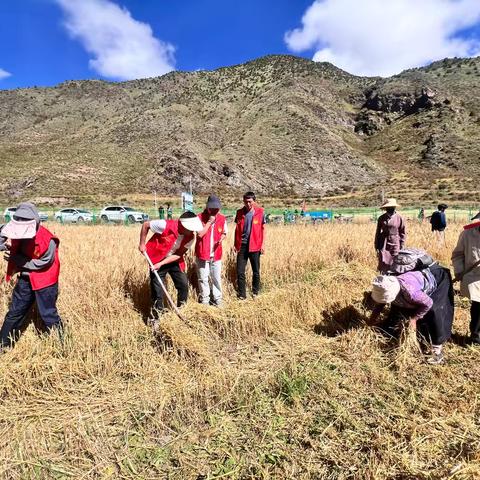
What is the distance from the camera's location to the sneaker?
3686 mm

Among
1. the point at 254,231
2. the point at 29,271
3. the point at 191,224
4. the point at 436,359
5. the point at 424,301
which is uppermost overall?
the point at 191,224

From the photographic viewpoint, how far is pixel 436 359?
12.3 ft

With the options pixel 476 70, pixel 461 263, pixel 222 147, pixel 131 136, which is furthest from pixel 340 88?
pixel 461 263

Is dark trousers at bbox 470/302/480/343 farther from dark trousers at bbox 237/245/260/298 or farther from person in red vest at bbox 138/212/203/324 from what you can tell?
person in red vest at bbox 138/212/203/324

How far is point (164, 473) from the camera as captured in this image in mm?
2545

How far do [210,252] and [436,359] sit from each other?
2.73 m

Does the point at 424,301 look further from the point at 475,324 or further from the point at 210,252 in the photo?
the point at 210,252

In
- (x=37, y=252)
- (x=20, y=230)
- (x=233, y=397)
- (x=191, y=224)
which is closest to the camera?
(x=233, y=397)

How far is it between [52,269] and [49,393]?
1158mm

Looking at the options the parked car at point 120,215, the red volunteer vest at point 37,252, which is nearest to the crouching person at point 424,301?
the red volunteer vest at point 37,252

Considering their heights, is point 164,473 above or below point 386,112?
below

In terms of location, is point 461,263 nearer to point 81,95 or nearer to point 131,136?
point 131,136

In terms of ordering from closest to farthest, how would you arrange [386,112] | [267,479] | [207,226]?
1. [267,479]
2. [207,226]
3. [386,112]

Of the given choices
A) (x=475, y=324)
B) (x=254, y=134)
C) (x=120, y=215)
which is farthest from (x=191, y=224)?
(x=254, y=134)
